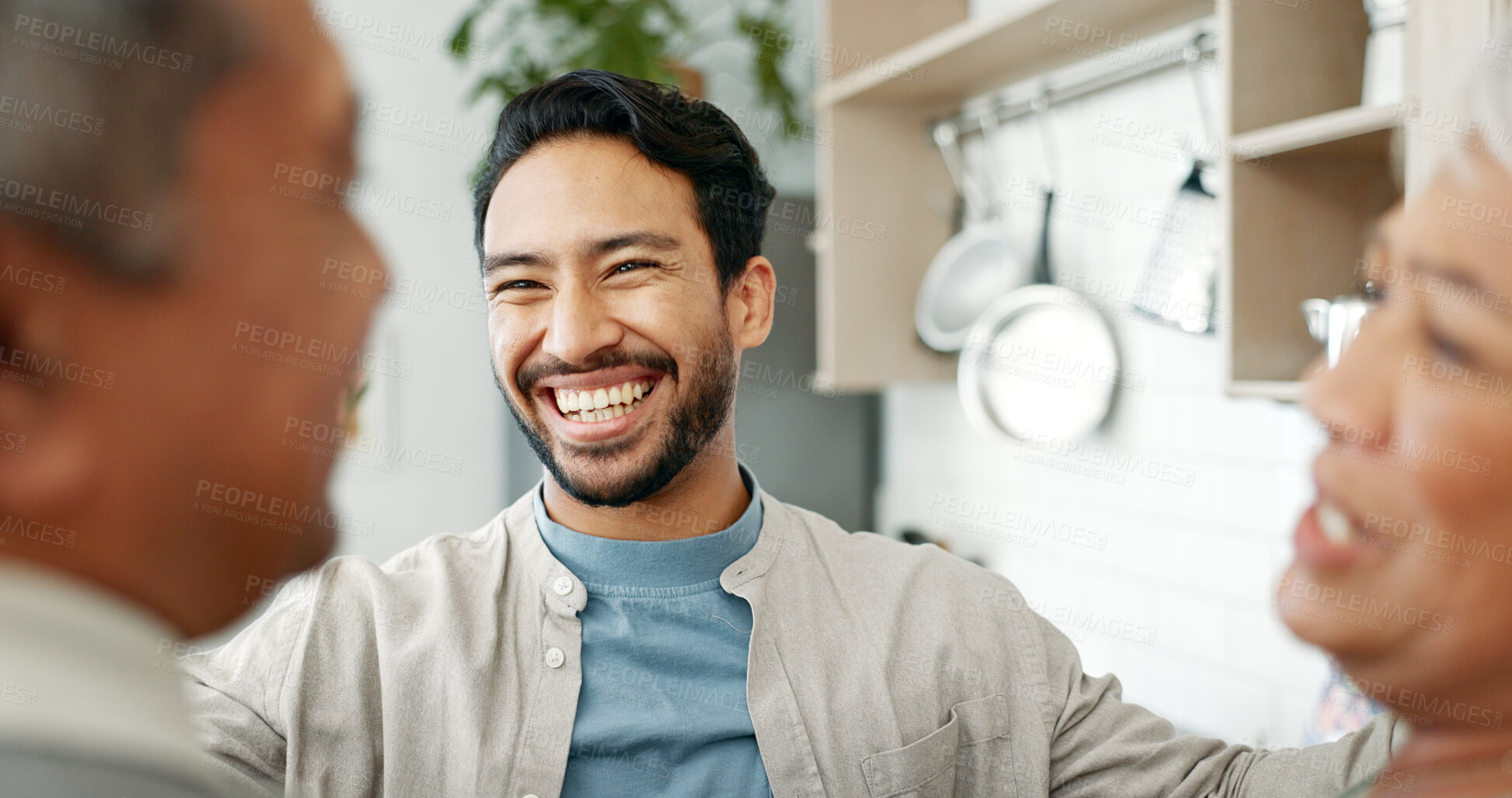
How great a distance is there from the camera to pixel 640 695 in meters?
1.15

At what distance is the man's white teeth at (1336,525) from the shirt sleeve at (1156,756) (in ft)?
1.46

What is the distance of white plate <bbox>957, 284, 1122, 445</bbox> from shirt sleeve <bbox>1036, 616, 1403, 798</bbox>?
0.76 meters

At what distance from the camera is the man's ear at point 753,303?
1.39 meters

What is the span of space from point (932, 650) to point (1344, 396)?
703 millimetres

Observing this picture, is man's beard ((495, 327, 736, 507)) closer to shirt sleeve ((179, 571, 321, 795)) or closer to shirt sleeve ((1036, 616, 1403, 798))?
shirt sleeve ((179, 571, 321, 795))

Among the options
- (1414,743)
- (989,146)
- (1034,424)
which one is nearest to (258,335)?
(1414,743)

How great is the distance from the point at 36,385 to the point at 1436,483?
2.15 ft

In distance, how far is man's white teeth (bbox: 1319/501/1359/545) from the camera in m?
0.60

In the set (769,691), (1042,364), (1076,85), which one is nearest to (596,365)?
(769,691)

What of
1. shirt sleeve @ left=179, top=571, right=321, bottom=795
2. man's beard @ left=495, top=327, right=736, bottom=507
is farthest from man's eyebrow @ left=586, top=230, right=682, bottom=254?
shirt sleeve @ left=179, top=571, right=321, bottom=795

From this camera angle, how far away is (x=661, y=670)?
1.16 m

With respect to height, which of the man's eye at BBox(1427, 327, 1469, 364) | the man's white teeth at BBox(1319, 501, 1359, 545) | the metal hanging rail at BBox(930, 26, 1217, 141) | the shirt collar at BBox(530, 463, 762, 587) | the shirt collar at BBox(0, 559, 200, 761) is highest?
the metal hanging rail at BBox(930, 26, 1217, 141)

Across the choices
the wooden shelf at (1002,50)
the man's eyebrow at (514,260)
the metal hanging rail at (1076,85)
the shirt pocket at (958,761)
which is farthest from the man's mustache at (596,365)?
the metal hanging rail at (1076,85)

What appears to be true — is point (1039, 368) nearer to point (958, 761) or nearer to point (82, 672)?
point (958, 761)
